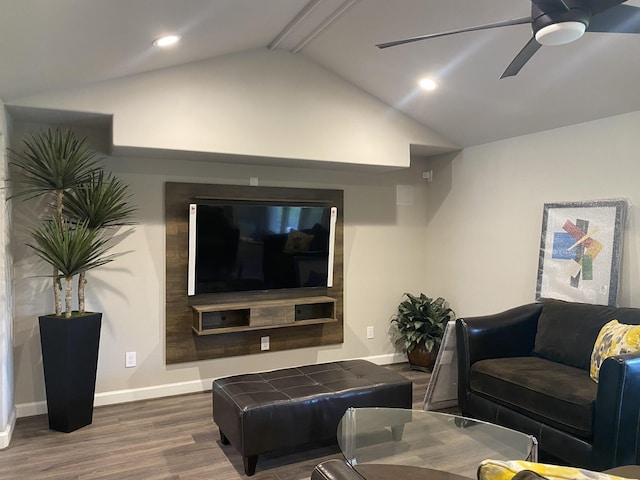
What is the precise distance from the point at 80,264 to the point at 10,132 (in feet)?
3.66

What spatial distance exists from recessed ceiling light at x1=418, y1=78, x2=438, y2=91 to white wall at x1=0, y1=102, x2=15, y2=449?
3041mm

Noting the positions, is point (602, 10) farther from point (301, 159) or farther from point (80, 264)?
point (80, 264)

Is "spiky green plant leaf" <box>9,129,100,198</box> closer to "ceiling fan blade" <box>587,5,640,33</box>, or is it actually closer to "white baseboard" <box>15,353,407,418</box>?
"white baseboard" <box>15,353,407,418</box>

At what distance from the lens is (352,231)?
508cm

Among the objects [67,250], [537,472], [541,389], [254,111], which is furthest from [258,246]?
[537,472]

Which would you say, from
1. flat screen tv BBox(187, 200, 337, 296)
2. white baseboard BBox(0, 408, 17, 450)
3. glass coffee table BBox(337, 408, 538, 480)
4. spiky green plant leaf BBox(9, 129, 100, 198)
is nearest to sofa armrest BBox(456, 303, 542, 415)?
glass coffee table BBox(337, 408, 538, 480)

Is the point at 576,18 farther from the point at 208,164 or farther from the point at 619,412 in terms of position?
the point at 208,164

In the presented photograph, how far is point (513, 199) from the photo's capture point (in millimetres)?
4414

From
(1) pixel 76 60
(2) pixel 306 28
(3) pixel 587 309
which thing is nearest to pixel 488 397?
(3) pixel 587 309

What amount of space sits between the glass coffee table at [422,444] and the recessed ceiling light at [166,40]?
246 centimetres

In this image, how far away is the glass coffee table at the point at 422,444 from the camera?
2.33 metres

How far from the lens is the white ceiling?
8.29 feet

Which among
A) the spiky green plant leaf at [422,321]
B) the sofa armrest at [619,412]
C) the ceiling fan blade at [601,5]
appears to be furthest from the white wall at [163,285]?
the ceiling fan blade at [601,5]

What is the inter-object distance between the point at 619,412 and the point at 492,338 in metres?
1.15
